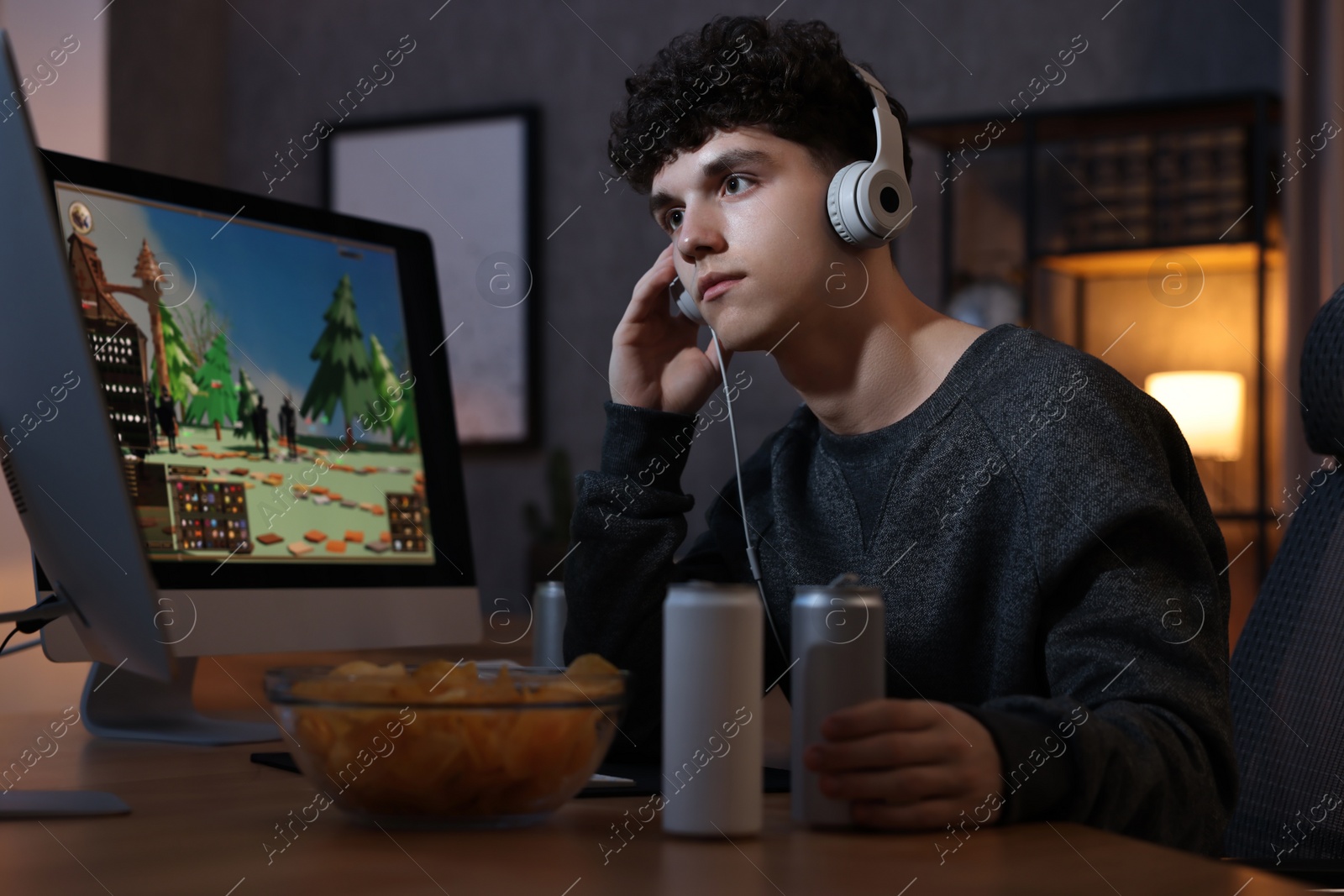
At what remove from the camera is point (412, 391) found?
1.23 metres

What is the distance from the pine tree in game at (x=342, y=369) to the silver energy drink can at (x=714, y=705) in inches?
24.9

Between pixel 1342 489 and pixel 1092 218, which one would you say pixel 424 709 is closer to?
pixel 1342 489

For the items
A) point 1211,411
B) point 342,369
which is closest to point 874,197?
point 342,369

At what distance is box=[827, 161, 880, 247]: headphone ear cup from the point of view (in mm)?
1097

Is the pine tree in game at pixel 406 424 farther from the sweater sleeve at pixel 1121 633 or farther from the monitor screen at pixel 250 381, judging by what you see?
the sweater sleeve at pixel 1121 633

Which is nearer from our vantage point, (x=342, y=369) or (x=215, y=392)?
(x=215, y=392)

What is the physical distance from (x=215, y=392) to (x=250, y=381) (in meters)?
0.04

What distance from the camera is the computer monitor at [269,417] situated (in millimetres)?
1012

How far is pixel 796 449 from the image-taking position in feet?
4.17

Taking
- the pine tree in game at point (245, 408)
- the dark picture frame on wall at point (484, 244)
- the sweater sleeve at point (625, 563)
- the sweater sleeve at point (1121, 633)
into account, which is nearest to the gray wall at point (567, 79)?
the dark picture frame on wall at point (484, 244)

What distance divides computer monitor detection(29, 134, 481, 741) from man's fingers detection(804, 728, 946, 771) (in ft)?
1.72

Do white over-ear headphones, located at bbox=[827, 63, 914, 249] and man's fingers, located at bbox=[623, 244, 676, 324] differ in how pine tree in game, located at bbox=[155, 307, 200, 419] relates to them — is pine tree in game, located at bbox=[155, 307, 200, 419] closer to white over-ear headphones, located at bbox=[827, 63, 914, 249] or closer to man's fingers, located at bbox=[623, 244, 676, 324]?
man's fingers, located at bbox=[623, 244, 676, 324]

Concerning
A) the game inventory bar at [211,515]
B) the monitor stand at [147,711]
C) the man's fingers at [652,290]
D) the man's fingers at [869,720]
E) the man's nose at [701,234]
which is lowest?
the monitor stand at [147,711]

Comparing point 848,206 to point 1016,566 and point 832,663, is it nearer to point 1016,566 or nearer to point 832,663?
point 1016,566
